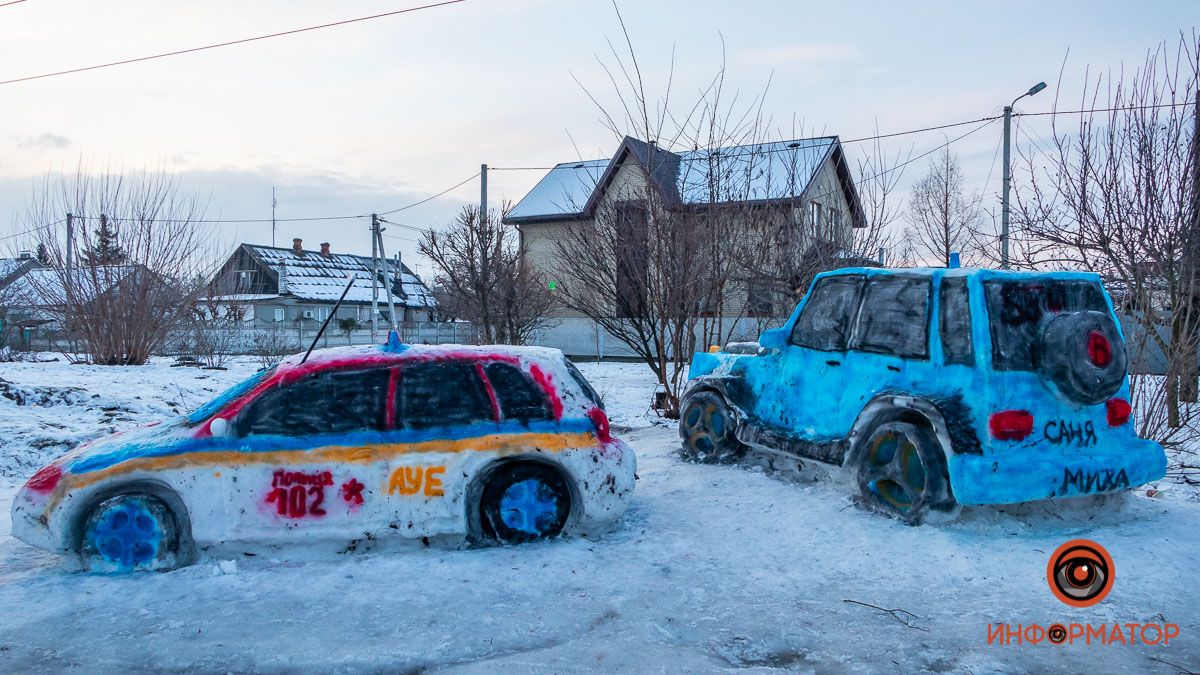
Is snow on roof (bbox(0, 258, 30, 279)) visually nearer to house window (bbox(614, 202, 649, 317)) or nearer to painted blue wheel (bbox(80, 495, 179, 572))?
house window (bbox(614, 202, 649, 317))

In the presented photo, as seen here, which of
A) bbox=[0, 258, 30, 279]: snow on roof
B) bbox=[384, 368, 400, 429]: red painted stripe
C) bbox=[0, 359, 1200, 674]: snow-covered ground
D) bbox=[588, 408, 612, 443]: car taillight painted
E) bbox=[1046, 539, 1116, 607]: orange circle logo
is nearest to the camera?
bbox=[0, 359, 1200, 674]: snow-covered ground

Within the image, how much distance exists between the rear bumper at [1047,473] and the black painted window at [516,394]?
275 centimetres

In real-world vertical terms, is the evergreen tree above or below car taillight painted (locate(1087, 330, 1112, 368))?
above

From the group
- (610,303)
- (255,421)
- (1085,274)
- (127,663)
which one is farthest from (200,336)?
(1085,274)

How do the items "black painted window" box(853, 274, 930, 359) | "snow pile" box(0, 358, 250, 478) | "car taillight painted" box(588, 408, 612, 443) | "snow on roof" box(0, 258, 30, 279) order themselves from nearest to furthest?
1. "car taillight painted" box(588, 408, 612, 443)
2. "black painted window" box(853, 274, 930, 359)
3. "snow pile" box(0, 358, 250, 478)
4. "snow on roof" box(0, 258, 30, 279)

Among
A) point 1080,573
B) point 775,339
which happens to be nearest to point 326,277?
point 775,339

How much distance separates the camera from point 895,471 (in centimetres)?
566

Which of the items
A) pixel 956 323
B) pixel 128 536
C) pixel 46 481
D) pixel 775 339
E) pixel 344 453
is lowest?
pixel 128 536

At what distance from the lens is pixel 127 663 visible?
3.71 metres

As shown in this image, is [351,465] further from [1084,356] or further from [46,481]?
[1084,356]

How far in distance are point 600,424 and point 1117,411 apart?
366 cm

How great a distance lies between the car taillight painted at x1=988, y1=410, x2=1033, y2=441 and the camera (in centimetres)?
513

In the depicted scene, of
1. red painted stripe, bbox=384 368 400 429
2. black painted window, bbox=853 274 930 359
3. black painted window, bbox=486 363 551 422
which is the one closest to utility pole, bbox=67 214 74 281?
red painted stripe, bbox=384 368 400 429

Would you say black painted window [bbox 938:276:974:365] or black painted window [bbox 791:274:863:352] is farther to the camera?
black painted window [bbox 791:274:863:352]
